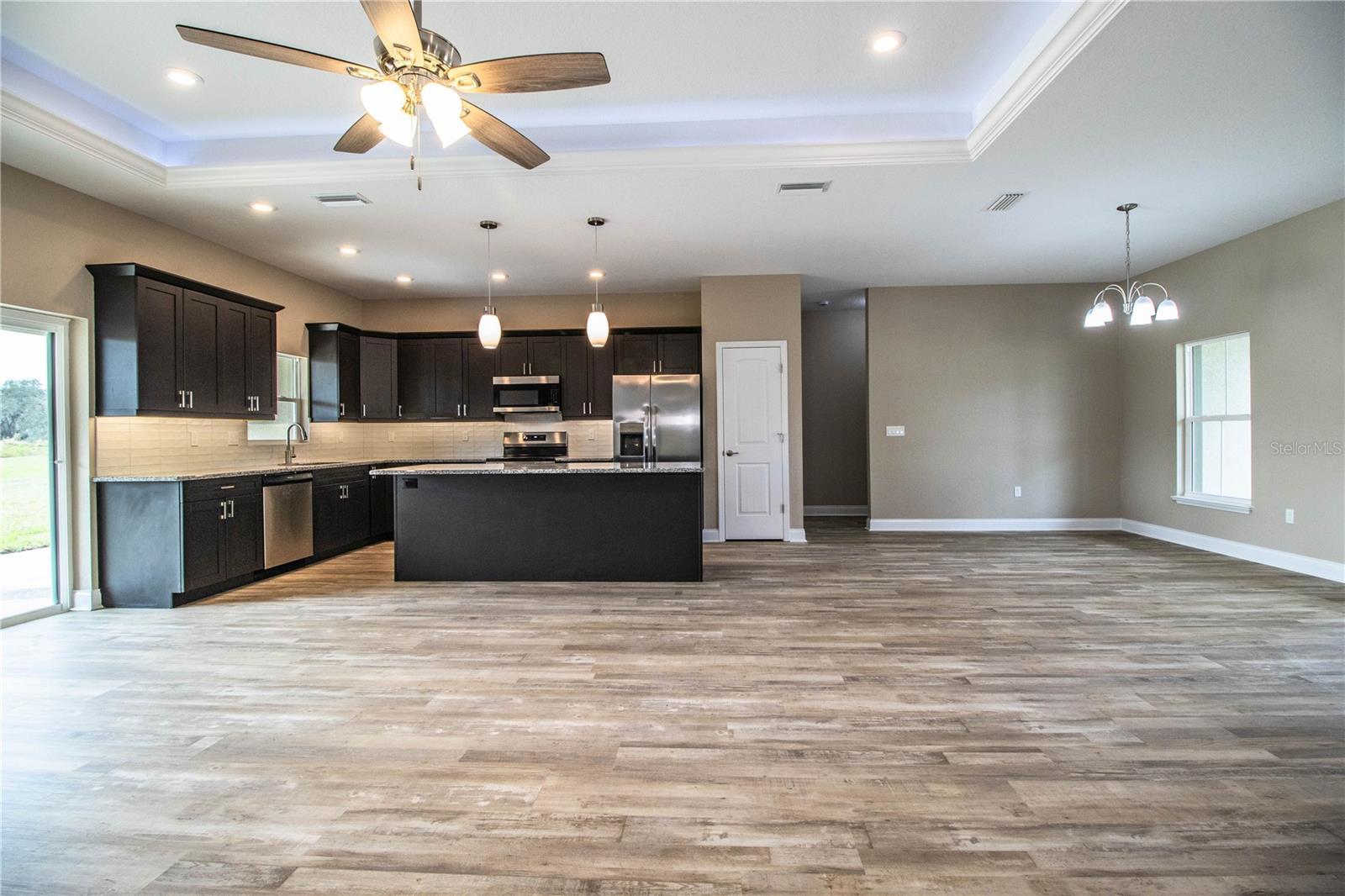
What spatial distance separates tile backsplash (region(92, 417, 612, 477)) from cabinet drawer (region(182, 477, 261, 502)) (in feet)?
1.84

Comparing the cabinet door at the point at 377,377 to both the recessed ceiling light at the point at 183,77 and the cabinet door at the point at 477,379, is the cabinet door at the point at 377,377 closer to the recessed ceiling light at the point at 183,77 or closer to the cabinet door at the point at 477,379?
the cabinet door at the point at 477,379

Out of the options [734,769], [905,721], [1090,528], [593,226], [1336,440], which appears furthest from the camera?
[1090,528]

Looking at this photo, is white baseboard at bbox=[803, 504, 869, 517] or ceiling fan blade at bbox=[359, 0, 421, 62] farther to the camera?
white baseboard at bbox=[803, 504, 869, 517]

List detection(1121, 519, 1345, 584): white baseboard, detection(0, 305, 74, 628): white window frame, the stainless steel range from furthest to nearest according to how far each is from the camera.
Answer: the stainless steel range → detection(1121, 519, 1345, 584): white baseboard → detection(0, 305, 74, 628): white window frame

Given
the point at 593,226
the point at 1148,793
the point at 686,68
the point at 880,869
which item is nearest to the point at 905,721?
the point at 1148,793

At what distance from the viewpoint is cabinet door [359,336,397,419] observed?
7242 millimetres

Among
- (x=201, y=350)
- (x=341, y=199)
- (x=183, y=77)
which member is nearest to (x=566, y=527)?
(x=341, y=199)

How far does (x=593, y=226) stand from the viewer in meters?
5.12

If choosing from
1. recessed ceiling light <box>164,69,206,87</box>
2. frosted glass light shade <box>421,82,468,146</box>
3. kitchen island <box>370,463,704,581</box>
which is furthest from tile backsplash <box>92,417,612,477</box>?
frosted glass light shade <box>421,82,468,146</box>

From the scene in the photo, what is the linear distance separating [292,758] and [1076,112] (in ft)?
15.6

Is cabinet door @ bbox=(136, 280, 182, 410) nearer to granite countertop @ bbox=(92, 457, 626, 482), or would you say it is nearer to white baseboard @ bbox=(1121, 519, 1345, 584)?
granite countertop @ bbox=(92, 457, 626, 482)

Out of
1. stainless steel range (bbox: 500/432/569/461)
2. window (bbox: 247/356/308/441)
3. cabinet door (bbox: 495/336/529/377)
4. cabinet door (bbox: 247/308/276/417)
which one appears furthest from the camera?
stainless steel range (bbox: 500/432/569/461)

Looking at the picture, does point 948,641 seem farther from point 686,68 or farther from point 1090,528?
point 1090,528

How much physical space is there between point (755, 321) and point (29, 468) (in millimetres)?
6015
